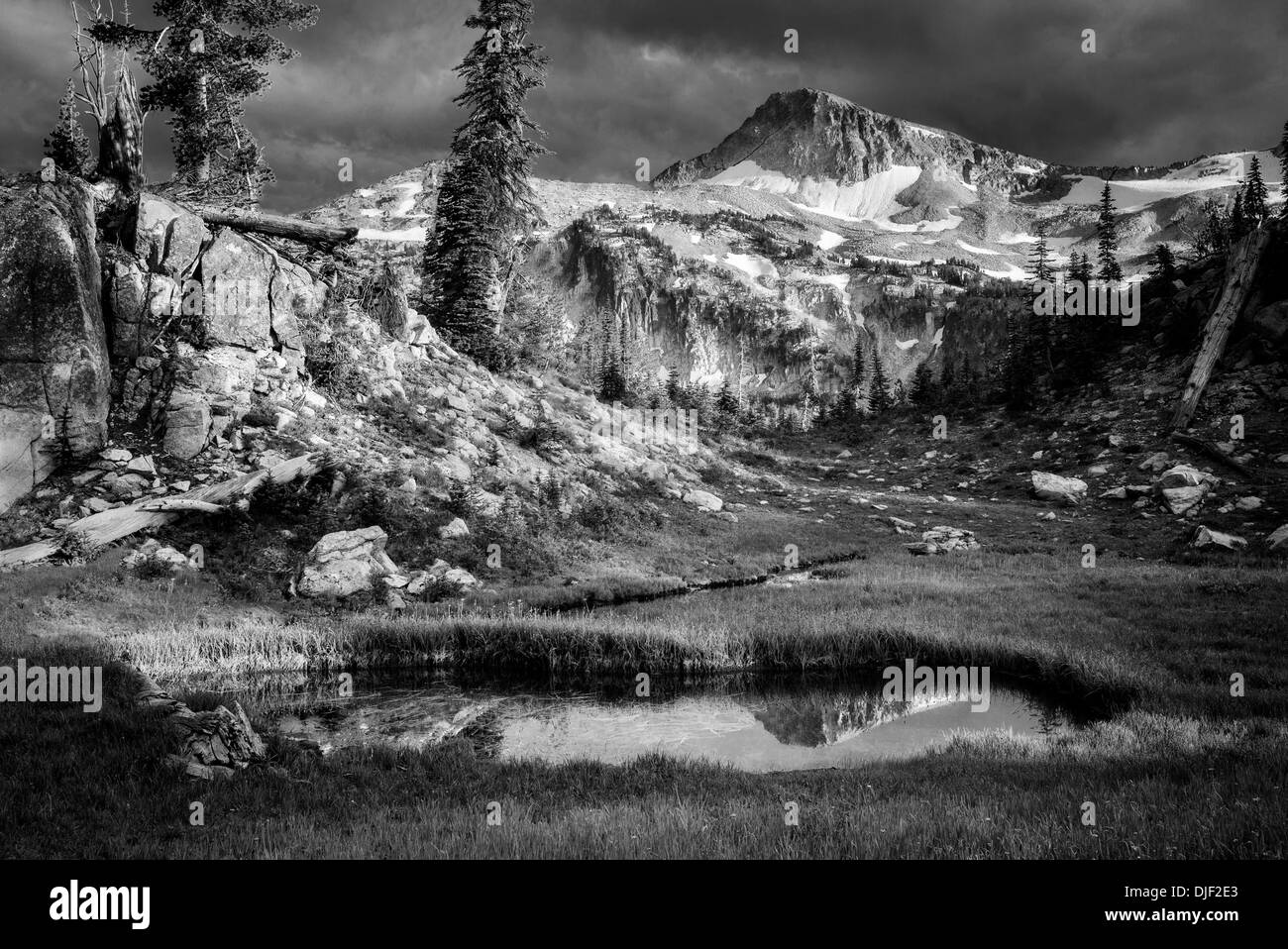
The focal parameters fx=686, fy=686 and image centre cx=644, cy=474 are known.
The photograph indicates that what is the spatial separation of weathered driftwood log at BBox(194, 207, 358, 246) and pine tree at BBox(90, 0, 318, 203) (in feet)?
18.3

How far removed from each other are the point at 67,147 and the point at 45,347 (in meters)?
16.7

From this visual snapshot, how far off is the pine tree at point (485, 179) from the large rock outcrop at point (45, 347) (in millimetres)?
19854

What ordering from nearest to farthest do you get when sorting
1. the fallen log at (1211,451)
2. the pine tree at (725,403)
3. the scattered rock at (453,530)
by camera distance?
1. the scattered rock at (453,530)
2. the fallen log at (1211,451)
3. the pine tree at (725,403)

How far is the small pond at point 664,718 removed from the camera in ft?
43.7

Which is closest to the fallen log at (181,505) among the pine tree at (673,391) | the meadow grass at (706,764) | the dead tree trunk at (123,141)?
the meadow grass at (706,764)

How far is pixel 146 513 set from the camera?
20.4 meters

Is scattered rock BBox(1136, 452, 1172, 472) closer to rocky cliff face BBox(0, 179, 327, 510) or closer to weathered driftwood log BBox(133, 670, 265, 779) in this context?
rocky cliff face BBox(0, 179, 327, 510)

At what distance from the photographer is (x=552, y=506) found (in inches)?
1169

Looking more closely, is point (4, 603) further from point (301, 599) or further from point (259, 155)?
point (259, 155)

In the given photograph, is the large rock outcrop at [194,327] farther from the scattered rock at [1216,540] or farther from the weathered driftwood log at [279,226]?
the scattered rock at [1216,540]

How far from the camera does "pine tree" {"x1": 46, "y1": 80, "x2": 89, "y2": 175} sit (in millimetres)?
30438
